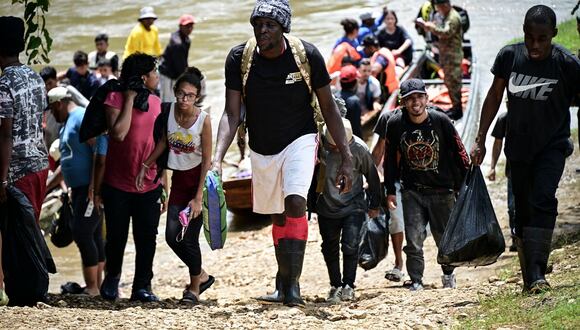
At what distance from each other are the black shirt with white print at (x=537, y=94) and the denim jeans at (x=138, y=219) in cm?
329

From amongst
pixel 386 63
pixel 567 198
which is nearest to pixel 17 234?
pixel 567 198

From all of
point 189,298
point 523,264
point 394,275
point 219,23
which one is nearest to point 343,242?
point 394,275

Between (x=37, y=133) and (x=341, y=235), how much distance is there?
110 inches

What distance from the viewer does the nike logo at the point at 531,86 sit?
7.82m

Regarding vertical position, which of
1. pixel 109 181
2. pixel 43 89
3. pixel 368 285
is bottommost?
pixel 368 285

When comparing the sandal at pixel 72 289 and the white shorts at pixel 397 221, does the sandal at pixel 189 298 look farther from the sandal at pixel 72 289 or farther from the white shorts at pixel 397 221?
the white shorts at pixel 397 221

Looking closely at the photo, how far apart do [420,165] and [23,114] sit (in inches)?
128

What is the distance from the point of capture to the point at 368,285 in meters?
11.9

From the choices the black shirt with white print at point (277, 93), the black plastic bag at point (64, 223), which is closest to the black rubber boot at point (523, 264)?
the black shirt with white print at point (277, 93)

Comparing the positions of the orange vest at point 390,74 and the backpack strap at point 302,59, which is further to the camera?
the orange vest at point 390,74

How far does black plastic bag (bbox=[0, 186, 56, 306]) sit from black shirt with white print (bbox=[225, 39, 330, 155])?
181cm

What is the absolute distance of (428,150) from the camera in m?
9.73

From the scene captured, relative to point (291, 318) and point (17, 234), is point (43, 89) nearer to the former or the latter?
point (17, 234)

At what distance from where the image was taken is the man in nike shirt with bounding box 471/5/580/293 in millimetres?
7805
